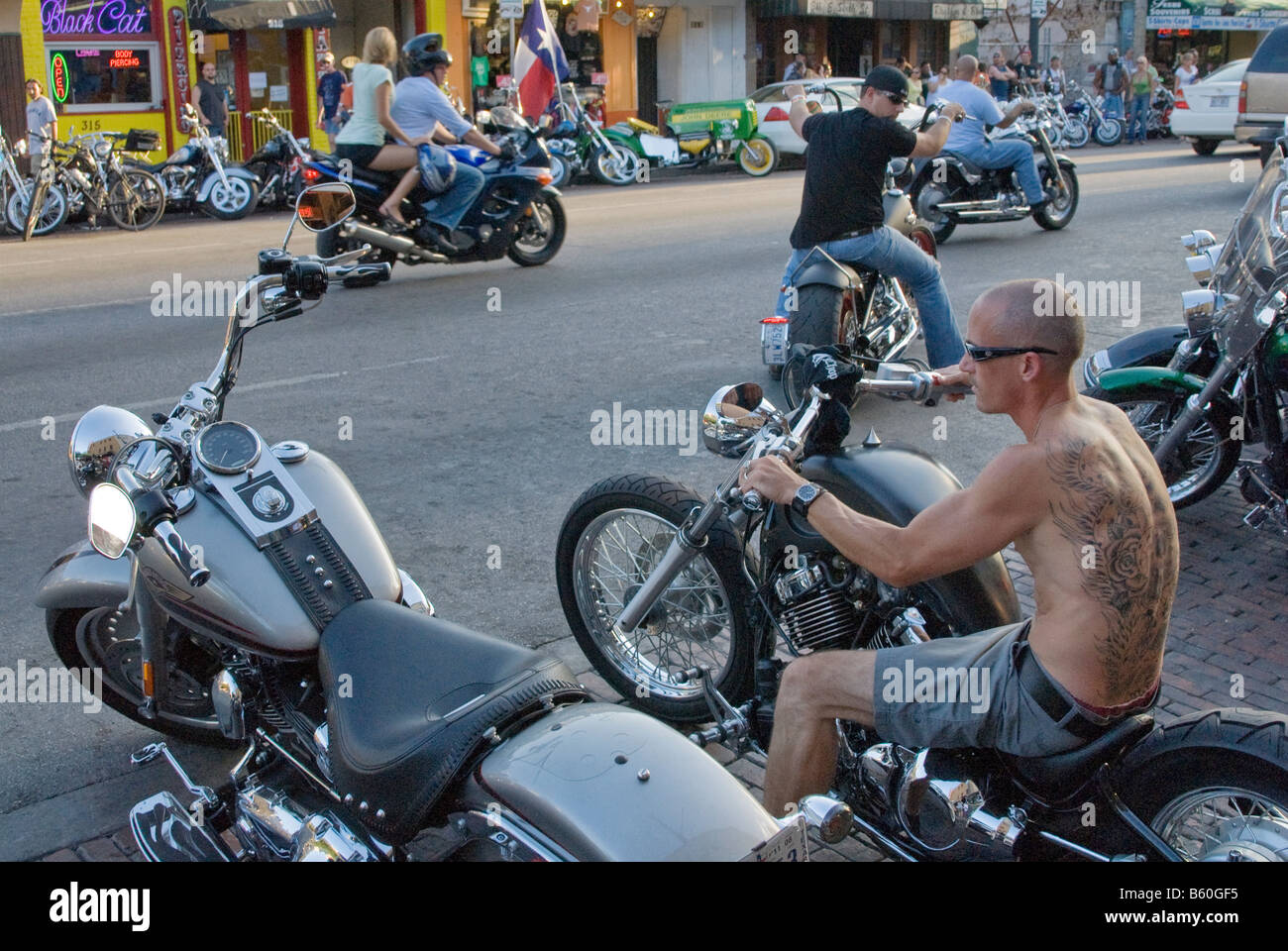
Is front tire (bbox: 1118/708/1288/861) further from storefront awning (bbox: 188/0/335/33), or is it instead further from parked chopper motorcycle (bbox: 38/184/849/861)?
storefront awning (bbox: 188/0/335/33)

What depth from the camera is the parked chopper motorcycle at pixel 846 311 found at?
6.75m

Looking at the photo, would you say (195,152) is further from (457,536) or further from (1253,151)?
(1253,151)

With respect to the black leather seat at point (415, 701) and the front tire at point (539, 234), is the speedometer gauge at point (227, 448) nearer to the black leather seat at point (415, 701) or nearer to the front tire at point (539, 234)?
the black leather seat at point (415, 701)

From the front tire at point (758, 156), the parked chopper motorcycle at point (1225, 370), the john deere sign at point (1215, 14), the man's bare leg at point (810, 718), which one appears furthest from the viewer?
the john deere sign at point (1215, 14)

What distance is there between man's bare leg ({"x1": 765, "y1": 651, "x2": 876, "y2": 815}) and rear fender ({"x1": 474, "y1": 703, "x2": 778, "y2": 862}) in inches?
29.6

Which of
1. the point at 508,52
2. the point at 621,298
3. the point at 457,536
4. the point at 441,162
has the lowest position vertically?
the point at 457,536

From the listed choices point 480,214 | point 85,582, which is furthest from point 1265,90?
point 85,582

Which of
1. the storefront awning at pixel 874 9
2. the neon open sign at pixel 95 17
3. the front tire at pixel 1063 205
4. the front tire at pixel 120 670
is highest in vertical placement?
the storefront awning at pixel 874 9

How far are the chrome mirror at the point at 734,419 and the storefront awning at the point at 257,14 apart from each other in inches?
792

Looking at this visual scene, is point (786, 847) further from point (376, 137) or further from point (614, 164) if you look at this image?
point (614, 164)

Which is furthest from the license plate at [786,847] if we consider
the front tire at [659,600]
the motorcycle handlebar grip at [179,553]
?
the front tire at [659,600]
